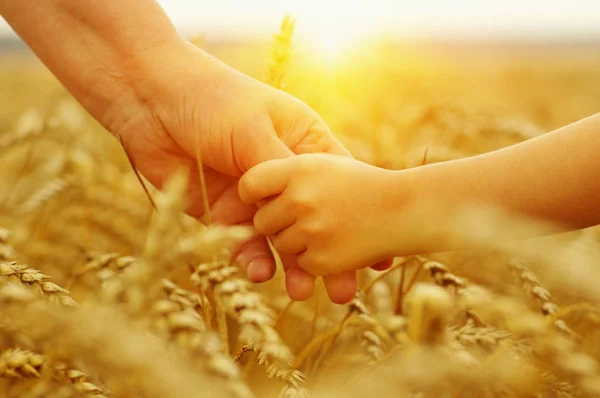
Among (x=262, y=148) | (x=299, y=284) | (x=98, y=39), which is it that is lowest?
(x=299, y=284)

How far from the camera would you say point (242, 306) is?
0.59 meters

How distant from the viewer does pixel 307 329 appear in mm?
1185

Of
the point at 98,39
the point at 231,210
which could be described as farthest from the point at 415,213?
the point at 98,39

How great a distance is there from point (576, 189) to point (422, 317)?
0.58m

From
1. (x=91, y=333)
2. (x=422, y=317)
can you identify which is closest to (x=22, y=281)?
(x=91, y=333)

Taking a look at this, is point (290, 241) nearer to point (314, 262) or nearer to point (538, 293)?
point (314, 262)

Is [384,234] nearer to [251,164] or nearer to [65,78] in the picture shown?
[251,164]

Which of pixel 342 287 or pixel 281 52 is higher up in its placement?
pixel 281 52

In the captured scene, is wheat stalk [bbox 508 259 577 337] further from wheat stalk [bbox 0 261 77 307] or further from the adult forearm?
the adult forearm

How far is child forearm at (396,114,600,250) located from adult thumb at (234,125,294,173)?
0.34 metres

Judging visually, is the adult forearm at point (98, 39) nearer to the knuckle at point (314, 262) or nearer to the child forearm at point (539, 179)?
the knuckle at point (314, 262)

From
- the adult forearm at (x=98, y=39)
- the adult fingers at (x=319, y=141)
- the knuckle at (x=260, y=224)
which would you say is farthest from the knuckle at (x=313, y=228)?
the adult forearm at (x=98, y=39)

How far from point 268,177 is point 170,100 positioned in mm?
323

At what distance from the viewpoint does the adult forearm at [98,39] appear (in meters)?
1.21
